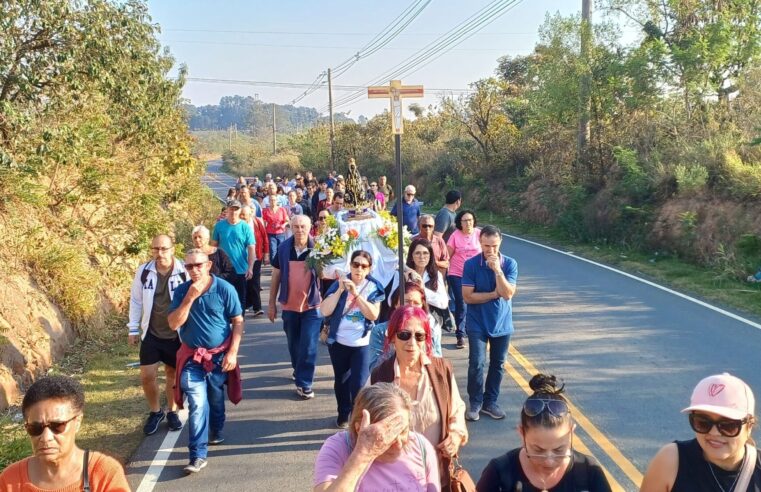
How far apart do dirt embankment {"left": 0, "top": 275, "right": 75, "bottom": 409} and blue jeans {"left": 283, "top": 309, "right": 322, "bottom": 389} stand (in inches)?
111

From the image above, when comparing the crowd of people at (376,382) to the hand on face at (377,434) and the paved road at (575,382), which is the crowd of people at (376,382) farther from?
the paved road at (575,382)

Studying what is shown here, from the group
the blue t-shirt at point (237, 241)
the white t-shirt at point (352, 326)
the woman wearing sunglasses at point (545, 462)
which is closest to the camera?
the woman wearing sunglasses at point (545, 462)

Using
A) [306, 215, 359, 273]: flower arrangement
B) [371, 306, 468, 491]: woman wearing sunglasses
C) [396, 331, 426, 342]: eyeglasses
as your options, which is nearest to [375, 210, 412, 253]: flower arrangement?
[306, 215, 359, 273]: flower arrangement

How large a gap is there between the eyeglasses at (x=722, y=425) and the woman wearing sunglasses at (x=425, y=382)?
4.13ft

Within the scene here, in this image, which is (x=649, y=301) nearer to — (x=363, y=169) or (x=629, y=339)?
(x=629, y=339)

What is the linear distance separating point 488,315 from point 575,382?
1703 mm

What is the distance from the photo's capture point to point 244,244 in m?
9.99

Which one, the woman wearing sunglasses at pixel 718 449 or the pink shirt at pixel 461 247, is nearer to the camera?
the woman wearing sunglasses at pixel 718 449

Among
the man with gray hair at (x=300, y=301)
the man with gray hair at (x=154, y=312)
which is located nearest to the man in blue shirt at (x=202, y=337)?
the man with gray hair at (x=154, y=312)

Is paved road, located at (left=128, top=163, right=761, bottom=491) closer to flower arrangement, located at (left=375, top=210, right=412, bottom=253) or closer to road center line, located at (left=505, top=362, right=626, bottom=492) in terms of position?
road center line, located at (left=505, top=362, right=626, bottom=492)

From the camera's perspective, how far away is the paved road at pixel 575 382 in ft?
18.5

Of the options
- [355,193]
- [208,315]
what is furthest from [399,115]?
[355,193]

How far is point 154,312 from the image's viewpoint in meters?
6.38

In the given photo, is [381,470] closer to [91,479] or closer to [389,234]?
[91,479]
